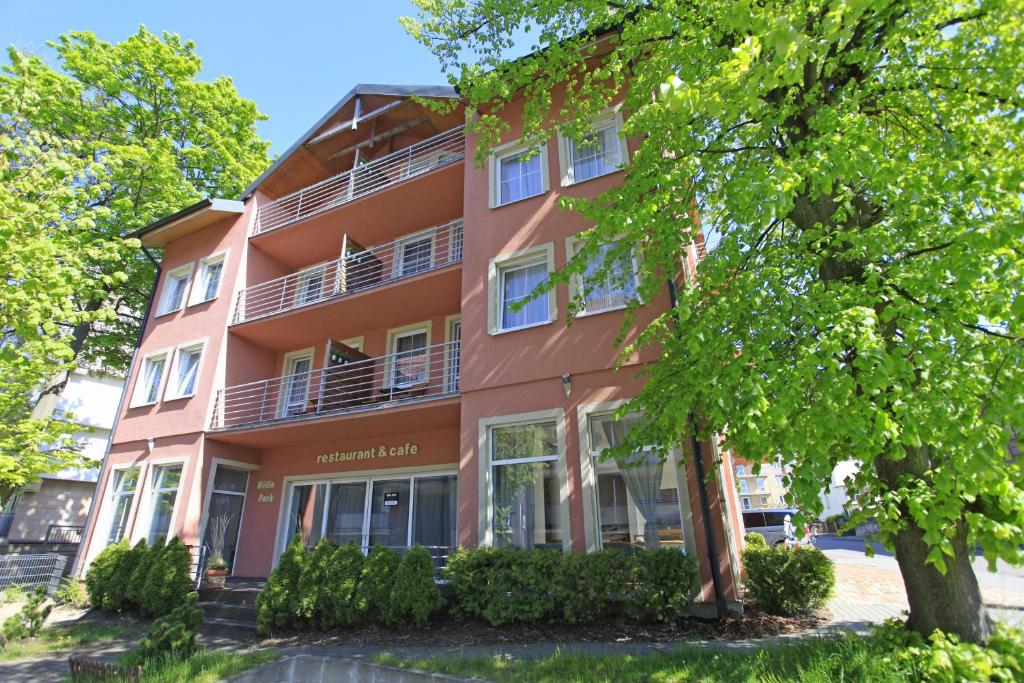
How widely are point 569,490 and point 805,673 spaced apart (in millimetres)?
4686

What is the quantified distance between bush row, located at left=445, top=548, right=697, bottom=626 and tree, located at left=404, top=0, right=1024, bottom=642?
2.09m

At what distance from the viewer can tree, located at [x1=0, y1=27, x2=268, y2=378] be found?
1780cm

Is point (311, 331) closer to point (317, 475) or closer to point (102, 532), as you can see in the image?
point (317, 475)

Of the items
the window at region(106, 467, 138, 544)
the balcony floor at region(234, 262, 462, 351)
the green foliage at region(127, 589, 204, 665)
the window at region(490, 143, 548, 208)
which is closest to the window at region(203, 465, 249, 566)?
the window at region(106, 467, 138, 544)

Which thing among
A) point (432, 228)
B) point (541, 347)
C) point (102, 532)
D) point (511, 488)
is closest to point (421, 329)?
point (432, 228)

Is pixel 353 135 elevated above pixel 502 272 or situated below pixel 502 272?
above

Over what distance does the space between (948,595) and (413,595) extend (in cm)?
681

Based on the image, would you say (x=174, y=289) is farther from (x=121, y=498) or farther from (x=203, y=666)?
(x=203, y=666)

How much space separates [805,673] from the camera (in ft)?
14.9

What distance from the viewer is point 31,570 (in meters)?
14.2

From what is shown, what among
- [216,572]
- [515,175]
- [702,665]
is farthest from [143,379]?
[702,665]

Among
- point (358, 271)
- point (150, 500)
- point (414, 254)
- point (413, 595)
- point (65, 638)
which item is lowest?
point (65, 638)

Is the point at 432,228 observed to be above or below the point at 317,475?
above

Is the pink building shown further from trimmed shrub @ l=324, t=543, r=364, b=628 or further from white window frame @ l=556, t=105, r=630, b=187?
trimmed shrub @ l=324, t=543, r=364, b=628
